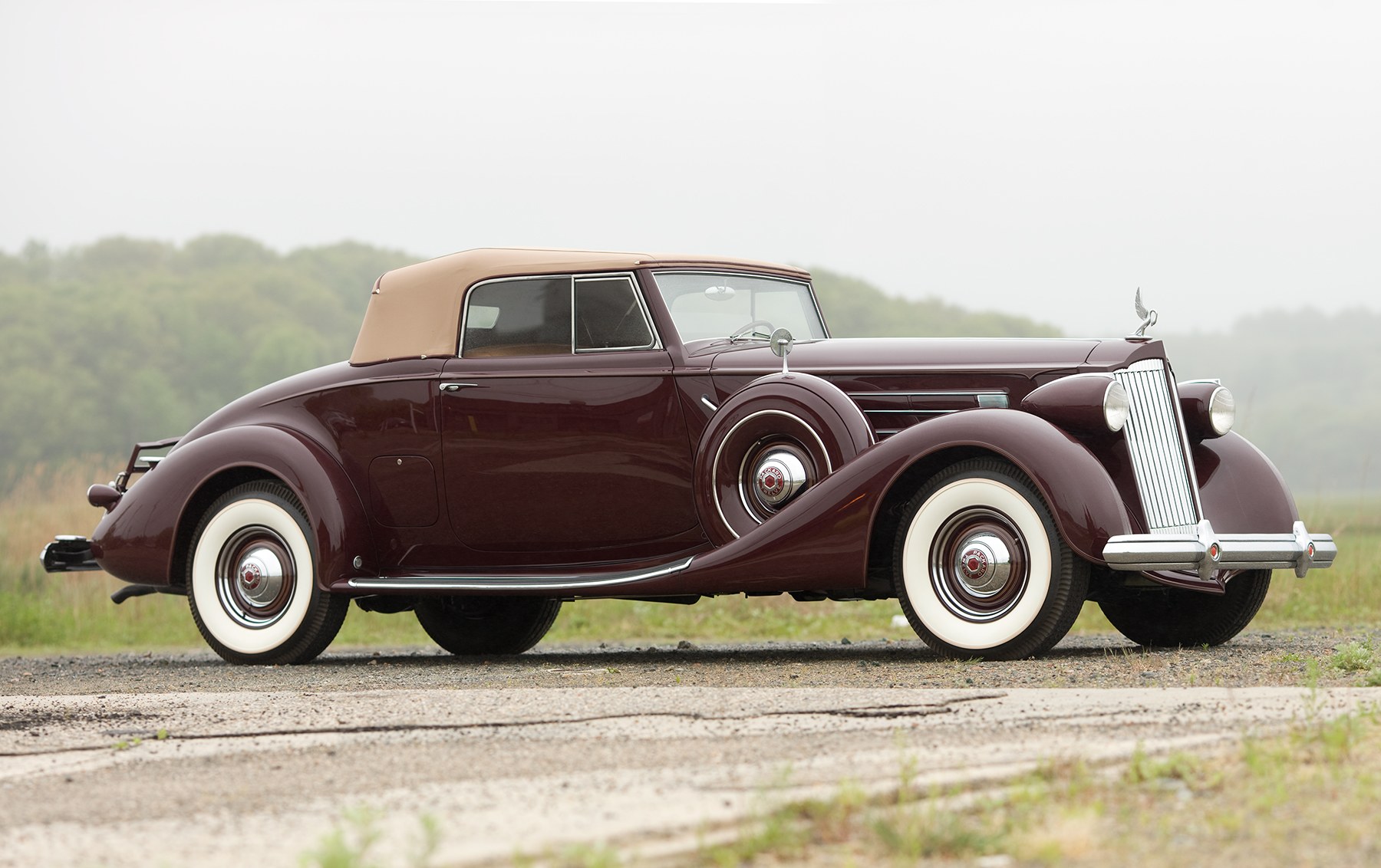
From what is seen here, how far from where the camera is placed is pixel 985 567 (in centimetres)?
588

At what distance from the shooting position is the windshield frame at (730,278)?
7219 millimetres

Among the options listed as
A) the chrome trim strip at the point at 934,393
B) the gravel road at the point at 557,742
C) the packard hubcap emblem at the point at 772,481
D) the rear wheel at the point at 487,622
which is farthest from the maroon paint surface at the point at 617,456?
the rear wheel at the point at 487,622

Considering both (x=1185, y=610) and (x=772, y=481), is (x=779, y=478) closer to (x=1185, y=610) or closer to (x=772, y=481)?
(x=772, y=481)

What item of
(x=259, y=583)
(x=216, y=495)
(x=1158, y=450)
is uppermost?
(x=1158, y=450)

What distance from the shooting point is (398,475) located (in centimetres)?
747

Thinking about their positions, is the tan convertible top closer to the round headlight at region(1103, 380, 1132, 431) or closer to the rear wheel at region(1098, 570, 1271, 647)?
the round headlight at region(1103, 380, 1132, 431)

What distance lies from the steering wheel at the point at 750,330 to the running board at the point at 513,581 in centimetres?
131

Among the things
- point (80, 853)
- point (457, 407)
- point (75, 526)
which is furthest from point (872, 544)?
point (75, 526)

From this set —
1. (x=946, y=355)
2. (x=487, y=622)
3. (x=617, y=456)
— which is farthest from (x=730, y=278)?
(x=487, y=622)

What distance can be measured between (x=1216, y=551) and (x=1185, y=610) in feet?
4.66

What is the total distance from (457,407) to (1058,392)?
118 inches

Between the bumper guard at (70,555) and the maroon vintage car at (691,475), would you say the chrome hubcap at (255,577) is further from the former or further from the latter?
the bumper guard at (70,555)

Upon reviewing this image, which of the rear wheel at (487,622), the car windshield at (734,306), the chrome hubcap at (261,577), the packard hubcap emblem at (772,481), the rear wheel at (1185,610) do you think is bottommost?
the rear wheel at (487,622)

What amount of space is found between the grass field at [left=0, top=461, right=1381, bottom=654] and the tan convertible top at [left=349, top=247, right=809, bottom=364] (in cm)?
358
